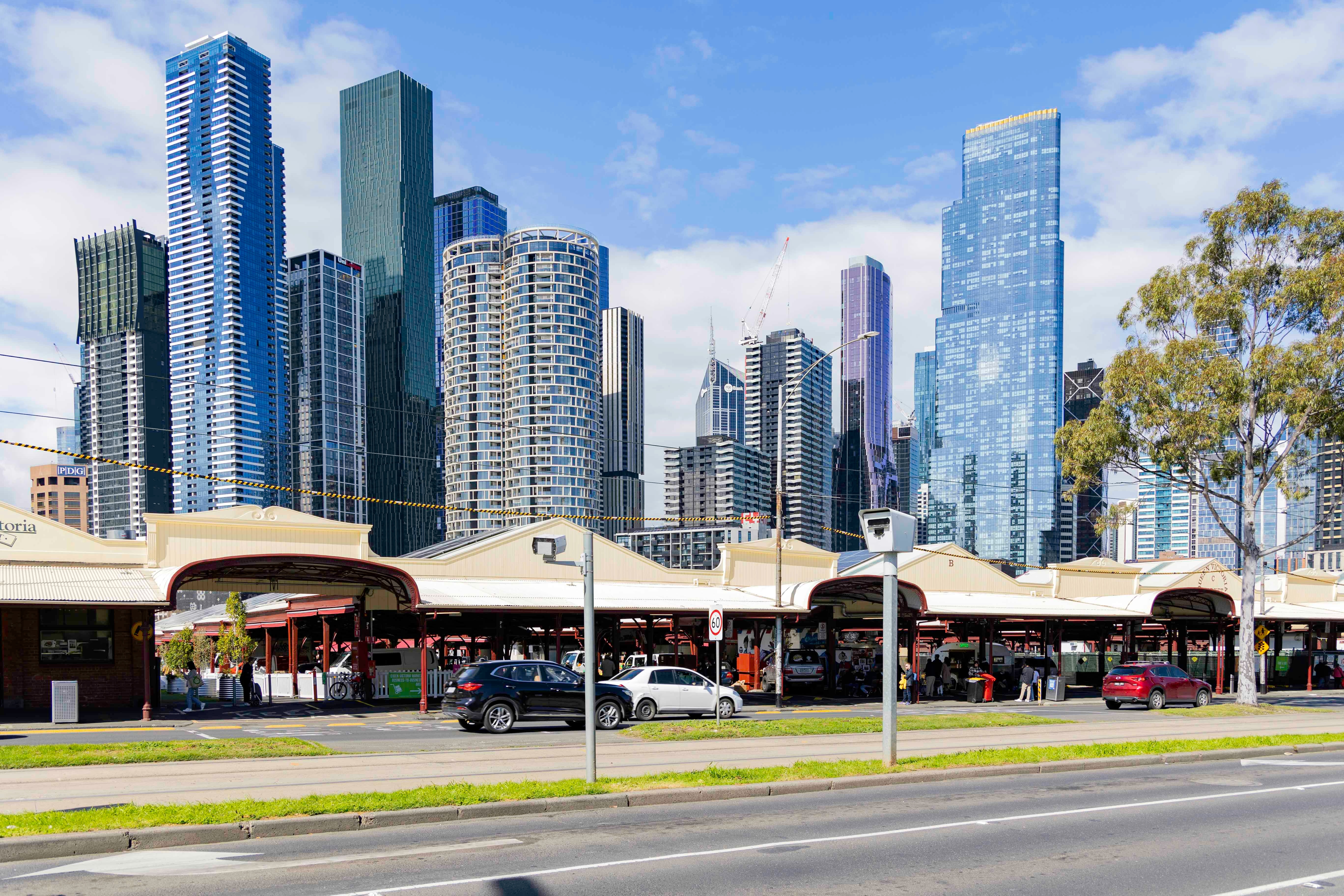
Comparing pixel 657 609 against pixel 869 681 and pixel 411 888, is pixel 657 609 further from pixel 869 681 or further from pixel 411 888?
pixel 411 888

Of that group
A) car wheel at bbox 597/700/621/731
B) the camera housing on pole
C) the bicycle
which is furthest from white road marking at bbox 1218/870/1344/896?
the bicycle

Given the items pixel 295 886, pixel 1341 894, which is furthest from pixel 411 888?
pixel 1341 894

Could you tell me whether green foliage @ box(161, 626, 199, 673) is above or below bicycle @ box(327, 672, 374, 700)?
above

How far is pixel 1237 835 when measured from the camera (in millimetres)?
11836

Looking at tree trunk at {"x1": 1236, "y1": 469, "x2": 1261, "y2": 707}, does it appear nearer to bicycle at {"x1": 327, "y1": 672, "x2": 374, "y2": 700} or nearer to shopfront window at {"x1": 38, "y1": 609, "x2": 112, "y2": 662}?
bicycle at {"x1": 327, "y1": 672, "x2": 374, "y2": 700}

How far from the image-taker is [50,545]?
32656 mm

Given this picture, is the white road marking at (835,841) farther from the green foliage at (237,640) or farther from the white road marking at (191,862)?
the green foliage at (237,640)

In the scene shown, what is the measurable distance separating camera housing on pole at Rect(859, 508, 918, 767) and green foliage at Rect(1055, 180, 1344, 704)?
23.5m

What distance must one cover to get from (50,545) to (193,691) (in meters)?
6.43

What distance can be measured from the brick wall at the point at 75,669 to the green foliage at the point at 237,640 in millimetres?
8616

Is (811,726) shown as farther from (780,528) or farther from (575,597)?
(575,597)

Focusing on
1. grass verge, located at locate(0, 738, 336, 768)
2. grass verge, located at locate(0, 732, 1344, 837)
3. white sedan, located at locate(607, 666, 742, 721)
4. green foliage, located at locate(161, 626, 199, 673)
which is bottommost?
green foliage, located at locate(161, 626, 199, 673)

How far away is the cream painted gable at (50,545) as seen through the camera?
32.0 m

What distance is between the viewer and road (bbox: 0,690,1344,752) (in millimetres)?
22516
